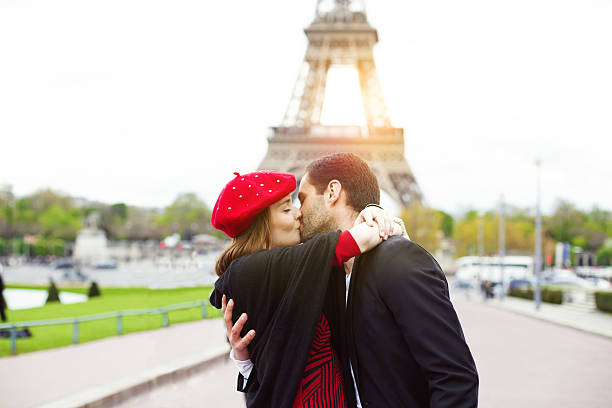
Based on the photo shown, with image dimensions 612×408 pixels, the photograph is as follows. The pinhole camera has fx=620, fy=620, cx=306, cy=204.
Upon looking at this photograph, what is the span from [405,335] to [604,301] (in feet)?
82.0

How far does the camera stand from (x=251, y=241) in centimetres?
250

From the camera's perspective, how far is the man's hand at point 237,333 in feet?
7.75

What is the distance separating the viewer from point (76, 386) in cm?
778

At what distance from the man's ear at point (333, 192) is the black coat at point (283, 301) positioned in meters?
0.25

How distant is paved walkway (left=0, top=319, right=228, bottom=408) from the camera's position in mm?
7340

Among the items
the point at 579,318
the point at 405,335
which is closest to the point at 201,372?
the point at 405,335

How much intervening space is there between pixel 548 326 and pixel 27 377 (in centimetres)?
1581

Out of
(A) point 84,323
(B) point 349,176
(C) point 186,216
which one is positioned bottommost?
(A) point 84,323

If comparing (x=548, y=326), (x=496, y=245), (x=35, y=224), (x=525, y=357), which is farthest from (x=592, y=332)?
(x=35, y=224)

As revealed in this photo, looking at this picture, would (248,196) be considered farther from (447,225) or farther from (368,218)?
(447,225)

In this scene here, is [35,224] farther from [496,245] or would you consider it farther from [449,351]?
[449,351]

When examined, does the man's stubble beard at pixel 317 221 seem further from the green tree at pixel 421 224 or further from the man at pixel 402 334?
the green tree at pixel 421 224

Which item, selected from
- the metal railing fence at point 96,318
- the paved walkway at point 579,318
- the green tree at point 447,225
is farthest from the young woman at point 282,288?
the green tree at point 447,225

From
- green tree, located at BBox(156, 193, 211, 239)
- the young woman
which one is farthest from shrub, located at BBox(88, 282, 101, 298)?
green tree, located at BBox(156, 193, 211, 239)
